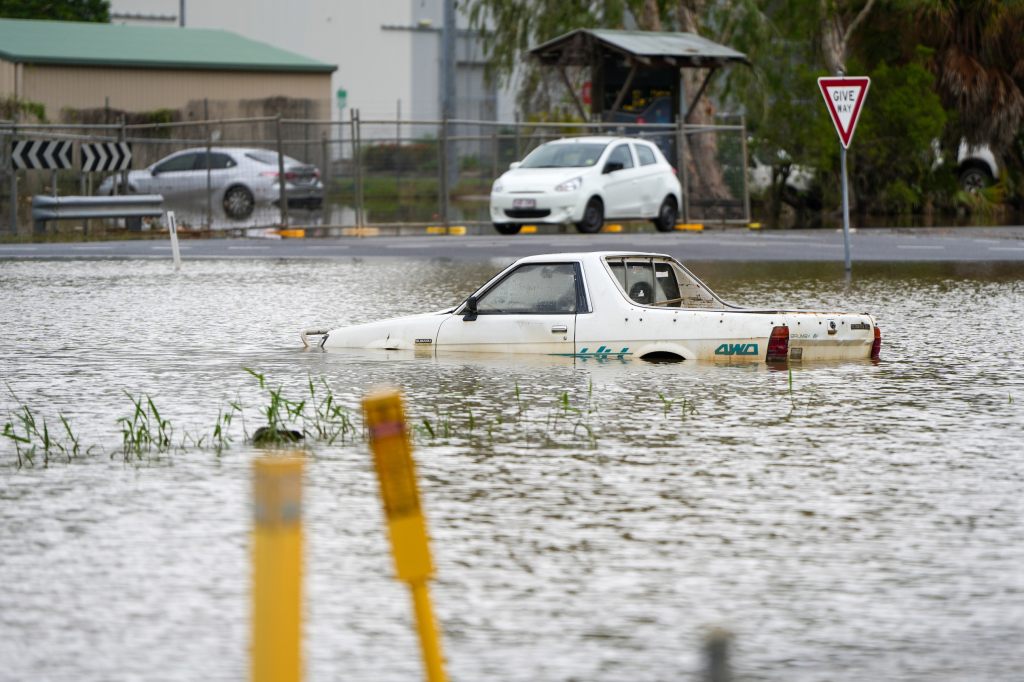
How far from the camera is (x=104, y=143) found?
35.9m

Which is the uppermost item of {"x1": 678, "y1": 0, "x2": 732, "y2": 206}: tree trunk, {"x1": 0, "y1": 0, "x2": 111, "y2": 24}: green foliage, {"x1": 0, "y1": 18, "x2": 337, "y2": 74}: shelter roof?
{"x1": 0, "y1": 0, "x2": 111, "y2": 24}: green foliage

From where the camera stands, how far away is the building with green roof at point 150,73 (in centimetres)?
5322

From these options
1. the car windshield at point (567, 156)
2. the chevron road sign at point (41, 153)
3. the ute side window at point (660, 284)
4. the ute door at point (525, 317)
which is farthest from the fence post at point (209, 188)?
the ute side window at point (660, 284)

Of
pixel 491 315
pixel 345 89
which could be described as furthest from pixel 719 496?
pixel 345 89

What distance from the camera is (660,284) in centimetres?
1471

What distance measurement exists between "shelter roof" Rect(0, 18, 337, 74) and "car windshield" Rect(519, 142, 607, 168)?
2324 centimetres

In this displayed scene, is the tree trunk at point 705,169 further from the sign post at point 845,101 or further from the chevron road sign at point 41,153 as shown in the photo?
the sign post at point 845,101

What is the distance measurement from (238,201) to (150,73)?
64.4 feet

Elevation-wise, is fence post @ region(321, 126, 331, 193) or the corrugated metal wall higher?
the corrugated metal wall

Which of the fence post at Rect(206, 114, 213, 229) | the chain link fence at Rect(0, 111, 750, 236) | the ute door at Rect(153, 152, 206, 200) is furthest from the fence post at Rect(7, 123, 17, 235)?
the fence post at Rect(206, 114, 213, 229)

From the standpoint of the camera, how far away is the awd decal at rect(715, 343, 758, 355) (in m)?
13.8

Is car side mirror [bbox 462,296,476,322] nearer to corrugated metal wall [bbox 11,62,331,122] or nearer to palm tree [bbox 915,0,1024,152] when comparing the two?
palm tree [bbox 915,0,1024,152]

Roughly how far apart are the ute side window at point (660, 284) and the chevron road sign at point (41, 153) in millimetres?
22369

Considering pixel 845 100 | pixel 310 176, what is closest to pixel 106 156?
pixel 310 176
